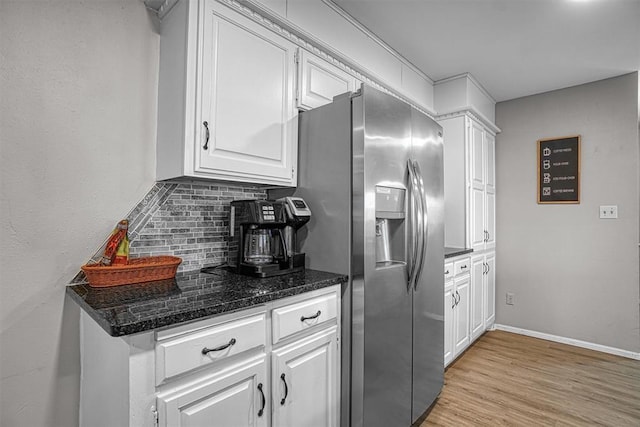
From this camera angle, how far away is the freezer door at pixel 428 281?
1.84m

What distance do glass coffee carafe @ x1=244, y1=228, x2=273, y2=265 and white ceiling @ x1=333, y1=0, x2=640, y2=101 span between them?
1.51m

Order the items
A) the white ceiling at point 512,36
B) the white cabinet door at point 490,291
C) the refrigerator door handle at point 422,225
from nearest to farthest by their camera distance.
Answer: the refrigerator door handle at point 422,225 → the white ceiling at point 512,36 → the white cabinet door at point 490,291

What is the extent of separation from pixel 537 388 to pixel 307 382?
1995mm

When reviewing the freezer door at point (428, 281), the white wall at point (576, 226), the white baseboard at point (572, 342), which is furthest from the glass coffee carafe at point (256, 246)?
the white baseboard at point (572, 342)

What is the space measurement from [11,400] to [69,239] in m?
0.60

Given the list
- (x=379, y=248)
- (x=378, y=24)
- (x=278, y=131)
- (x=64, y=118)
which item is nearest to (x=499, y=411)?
(x=379, y=248)

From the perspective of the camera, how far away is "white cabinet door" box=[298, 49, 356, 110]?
181 cm

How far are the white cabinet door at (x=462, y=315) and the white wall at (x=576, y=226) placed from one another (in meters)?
1.11

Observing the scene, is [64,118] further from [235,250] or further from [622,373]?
[622,373]

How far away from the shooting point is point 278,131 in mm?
1695

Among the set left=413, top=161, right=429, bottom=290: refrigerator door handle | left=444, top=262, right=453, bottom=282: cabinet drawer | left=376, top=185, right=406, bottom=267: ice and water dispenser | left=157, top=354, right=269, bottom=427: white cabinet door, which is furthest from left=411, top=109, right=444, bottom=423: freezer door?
left=157, top=354, right=269, bottom=427: white cabinet door

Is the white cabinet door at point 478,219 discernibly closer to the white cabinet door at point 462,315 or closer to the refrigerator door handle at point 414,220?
the white cabinet door at point 462,315

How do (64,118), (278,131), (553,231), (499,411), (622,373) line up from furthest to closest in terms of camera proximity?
(553,231), (622,373), (499,411), (278,131), (64,118)

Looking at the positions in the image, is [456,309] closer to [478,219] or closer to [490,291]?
[478,219]
